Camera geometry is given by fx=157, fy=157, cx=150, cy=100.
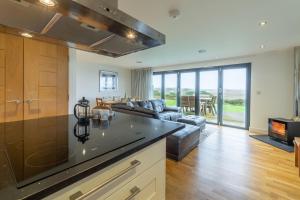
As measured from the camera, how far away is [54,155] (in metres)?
0.75

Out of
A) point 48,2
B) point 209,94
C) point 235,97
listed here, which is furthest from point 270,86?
point 48,2

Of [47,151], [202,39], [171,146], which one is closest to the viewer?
[47,151]

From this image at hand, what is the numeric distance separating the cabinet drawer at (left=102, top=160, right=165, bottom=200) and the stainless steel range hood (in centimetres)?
99

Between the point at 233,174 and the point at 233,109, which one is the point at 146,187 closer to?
the point at 233,174

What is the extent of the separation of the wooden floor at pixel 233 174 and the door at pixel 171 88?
3509 mm

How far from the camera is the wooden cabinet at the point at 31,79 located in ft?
7.36

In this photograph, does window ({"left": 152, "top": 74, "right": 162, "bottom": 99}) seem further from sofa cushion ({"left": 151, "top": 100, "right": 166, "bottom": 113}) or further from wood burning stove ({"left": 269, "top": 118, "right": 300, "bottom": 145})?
wood burning stove ({"left": 269, "top": 118, "right": 300, "bottom": 145})

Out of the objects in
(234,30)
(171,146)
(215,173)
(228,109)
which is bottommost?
(215,173)

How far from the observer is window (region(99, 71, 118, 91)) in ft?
22.6

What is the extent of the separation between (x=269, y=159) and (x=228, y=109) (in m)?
2.76

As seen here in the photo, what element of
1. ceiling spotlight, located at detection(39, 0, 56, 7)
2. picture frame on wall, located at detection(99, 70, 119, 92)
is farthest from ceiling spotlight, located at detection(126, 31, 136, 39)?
picture frame on wall, located at detection(99, 70, 119, 92)

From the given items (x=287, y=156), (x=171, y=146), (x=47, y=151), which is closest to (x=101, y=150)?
(x=47, y=151)

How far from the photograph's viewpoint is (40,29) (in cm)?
116

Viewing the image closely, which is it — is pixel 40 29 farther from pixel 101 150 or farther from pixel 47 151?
pixel 101 150
